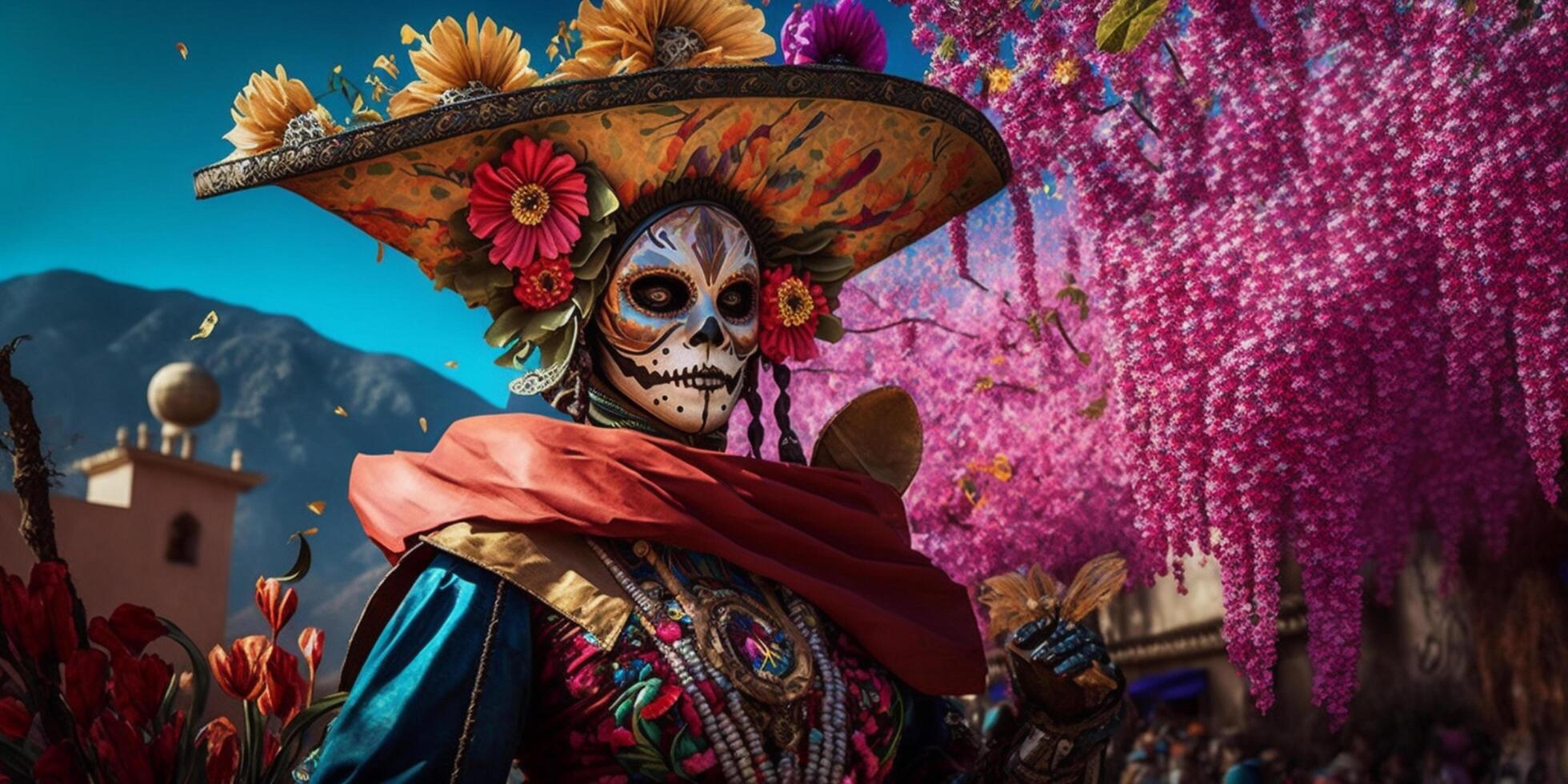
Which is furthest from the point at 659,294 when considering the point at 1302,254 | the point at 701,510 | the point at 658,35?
the point at 1302,254

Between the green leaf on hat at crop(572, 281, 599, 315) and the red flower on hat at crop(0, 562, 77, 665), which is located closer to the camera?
the red flower on hat at crop(0, 562, 77, 665)

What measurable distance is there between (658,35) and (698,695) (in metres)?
1.24

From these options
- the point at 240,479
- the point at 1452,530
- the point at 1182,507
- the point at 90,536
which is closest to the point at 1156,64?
the point at 1182,507

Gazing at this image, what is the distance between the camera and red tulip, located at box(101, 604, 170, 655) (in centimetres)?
209

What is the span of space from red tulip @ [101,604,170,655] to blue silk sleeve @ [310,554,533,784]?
39 centimetres

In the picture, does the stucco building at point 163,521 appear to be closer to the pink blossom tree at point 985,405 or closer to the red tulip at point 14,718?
the pink blossom tree at point 985,405

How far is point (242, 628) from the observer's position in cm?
2391

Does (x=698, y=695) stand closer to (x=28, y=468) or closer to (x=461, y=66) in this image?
(x=28, y=468)

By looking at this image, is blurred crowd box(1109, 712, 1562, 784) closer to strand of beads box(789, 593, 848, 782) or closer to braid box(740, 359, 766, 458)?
braid box(740, 359, 766, 458)

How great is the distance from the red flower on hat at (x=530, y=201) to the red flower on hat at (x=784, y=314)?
0.41 metres

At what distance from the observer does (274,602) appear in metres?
2.43

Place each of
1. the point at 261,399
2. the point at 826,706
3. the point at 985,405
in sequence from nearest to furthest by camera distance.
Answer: the point at 826,706 < the point at 985,405 < the point at 261,399

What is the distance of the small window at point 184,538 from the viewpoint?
1065 centimetres

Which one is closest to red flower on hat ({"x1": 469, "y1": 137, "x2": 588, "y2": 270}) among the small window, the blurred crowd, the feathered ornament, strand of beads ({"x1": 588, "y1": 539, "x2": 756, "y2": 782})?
strand of beads ({"x1": 588, "y1": 539, "x2": 756, "y2": 782})
